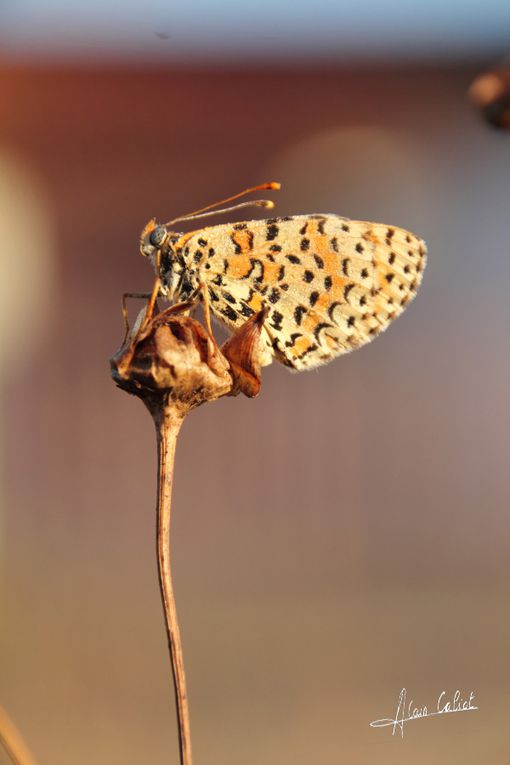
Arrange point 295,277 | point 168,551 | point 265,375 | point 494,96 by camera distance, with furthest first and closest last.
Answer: point 265,375
point 295,277
point 494,96
point 168,551

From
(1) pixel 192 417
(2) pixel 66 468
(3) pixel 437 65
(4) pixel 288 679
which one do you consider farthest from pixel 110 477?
(3) pixel 437 65

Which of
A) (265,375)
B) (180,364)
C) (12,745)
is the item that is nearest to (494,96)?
(180,364)

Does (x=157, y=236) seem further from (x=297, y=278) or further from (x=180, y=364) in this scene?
(x=180, y=364)

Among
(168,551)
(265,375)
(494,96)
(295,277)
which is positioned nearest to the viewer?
(168,551)

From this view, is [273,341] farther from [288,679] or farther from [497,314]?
[497,314]

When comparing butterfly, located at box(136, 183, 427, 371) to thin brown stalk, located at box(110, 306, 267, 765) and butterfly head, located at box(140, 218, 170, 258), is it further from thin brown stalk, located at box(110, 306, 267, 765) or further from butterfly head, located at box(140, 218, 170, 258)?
thin brown stalk, located at box(110, 306, 267, 765)
